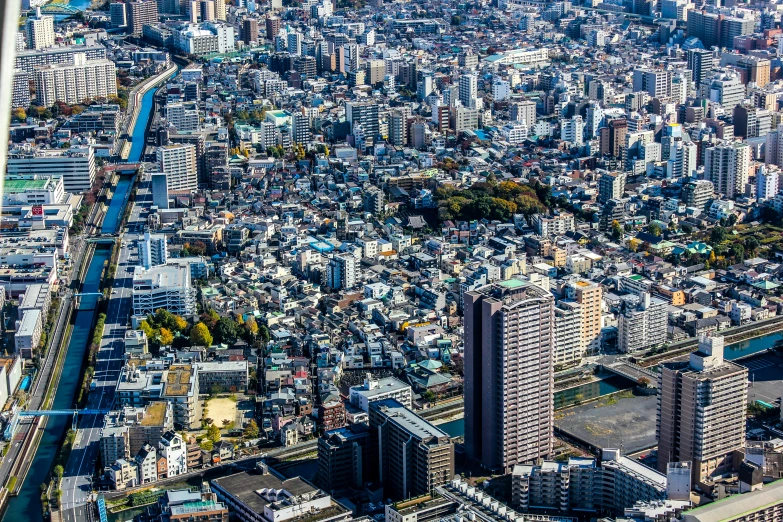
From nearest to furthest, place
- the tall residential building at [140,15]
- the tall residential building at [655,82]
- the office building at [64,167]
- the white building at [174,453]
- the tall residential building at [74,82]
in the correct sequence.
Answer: the white building at [174,453]
the office building at [64,167]
the tall residential building at [655,82]
the tall residential building at [74,82]
the tall residential building at [140,15]

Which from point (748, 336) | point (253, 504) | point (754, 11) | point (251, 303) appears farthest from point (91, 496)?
point (754, 11)

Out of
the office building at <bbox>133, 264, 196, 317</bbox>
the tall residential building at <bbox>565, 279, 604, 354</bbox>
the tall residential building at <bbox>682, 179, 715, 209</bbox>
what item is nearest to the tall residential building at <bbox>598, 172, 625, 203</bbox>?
the tall residential building at <bbox>682, 179, 715, 209</bbox>

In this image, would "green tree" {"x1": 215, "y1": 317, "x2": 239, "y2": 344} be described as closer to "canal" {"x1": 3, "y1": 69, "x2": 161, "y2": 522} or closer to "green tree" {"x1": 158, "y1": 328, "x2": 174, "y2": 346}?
"green tree" {"x1": 158, "y1": 328, "x2": 174, "y2": 346}

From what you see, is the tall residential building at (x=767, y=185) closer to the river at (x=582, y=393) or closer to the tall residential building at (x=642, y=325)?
the tall residential building at (x=642, y=325)

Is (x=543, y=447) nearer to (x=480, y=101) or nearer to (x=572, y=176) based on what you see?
(x=572, y=176)

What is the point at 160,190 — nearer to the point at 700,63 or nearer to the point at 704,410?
the point at 704,410

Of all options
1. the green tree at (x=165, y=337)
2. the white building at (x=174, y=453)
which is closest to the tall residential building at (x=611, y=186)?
the green tree at (x=165, y=337)
